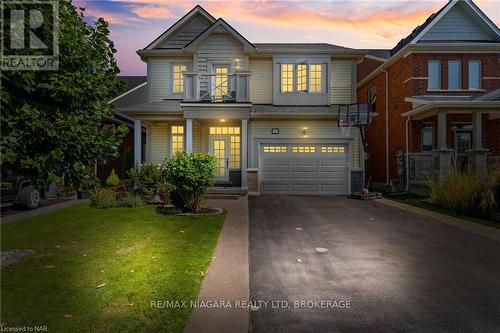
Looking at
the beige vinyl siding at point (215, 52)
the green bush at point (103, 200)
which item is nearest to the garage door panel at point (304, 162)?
A: the beige vinyl siding at point (215, 52)

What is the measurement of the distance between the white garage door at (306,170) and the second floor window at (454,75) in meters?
7.00

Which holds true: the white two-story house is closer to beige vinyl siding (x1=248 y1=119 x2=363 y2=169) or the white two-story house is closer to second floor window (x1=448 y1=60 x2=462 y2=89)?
beige vinyl siding (x1=248 y1=119 x2=363 y2=169)

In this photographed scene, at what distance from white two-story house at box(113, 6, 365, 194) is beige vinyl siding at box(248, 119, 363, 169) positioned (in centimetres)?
5

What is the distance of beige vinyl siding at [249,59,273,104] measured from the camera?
619 inches

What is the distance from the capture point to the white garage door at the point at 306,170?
1477 cm

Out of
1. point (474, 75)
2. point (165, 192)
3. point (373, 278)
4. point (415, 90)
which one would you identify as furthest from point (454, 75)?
point (373, 278)

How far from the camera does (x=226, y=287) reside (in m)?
3.89

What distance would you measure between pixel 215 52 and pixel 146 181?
24.6 feet

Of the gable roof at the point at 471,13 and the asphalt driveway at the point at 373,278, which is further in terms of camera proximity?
the gable roof at the point at 471,13

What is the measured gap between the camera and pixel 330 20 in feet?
53.9

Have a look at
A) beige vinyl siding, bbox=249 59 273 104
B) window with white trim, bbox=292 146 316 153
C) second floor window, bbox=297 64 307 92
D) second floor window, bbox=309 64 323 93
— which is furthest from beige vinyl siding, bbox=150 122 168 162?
second floor window, bbox=309 64 323 93

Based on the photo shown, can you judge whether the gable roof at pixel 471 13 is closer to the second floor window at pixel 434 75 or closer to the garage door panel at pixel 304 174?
the second floor window at pixel 434 75

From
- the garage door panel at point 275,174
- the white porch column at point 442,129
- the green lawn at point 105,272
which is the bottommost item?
the green lawn at point 105,272

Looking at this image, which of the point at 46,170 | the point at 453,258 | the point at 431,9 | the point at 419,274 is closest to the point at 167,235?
the point at 46,170
